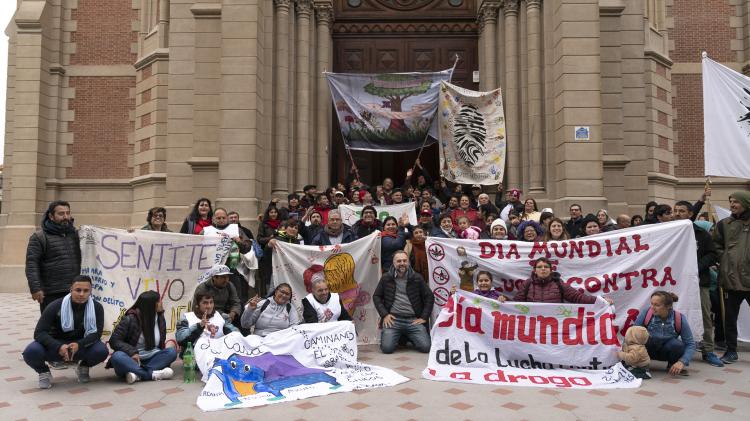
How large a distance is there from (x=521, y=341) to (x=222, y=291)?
13.2ft

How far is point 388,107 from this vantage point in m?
12.4

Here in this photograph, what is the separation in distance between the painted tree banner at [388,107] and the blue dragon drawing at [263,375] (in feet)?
23.7

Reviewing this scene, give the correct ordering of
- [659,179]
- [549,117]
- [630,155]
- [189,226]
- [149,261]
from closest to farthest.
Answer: [149,261] → [189,226] → [549,117] → [630,155] → [659,179]

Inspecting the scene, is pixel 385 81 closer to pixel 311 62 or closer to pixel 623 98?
pixel 311 62

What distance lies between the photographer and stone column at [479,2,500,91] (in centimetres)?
1352

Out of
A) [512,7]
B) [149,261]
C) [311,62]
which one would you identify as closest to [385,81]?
[311,62]

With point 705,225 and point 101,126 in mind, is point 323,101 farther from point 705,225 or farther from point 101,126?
point 705,225

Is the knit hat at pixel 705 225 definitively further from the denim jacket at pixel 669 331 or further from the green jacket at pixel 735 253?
the denim jacket at pixel 669 331

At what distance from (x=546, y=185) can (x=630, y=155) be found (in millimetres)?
2756

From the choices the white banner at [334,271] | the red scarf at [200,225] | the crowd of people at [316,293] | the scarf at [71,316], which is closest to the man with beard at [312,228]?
the crowd of people at [316,293]

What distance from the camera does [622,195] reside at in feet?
40.6

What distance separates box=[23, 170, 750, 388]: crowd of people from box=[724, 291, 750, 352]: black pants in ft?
0.04

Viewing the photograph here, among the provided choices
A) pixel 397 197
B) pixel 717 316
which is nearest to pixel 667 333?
pixel 717 316

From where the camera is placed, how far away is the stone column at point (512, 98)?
12742 millimetres
